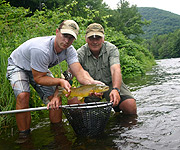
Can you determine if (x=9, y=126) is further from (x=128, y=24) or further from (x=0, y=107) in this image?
(x=128, y=24)

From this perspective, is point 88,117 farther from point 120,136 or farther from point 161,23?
point 161,23

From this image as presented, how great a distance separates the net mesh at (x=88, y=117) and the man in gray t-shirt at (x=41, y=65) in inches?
12.2

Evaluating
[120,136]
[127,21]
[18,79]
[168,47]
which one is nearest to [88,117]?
[120,136]

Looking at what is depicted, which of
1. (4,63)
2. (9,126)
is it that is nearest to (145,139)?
(9,126)

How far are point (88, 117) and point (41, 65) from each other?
1.07m

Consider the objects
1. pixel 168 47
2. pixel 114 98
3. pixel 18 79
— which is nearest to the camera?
pixel 114 98

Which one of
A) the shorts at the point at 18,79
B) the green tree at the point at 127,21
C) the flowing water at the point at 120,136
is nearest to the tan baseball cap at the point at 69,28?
the shorts at the point at 18,79

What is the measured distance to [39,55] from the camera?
3.09m

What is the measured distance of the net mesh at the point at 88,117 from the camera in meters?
2.96

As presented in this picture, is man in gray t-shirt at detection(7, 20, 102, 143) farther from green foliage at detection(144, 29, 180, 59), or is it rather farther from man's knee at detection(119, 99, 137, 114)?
green foliage at detection(144, 29, 180, 59)

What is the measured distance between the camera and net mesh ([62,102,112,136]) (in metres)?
2.96

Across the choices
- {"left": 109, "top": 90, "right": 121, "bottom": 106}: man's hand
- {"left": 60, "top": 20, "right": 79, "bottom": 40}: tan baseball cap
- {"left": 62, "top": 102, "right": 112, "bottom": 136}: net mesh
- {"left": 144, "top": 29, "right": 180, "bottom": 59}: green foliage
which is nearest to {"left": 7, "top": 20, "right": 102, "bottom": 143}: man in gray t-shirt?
{"left": 60, "top": 20, "right": 79, "bottom": 40}: tan baseball cap

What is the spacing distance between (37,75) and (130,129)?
1867mm

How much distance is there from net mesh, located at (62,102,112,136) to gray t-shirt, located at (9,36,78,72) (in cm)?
81
